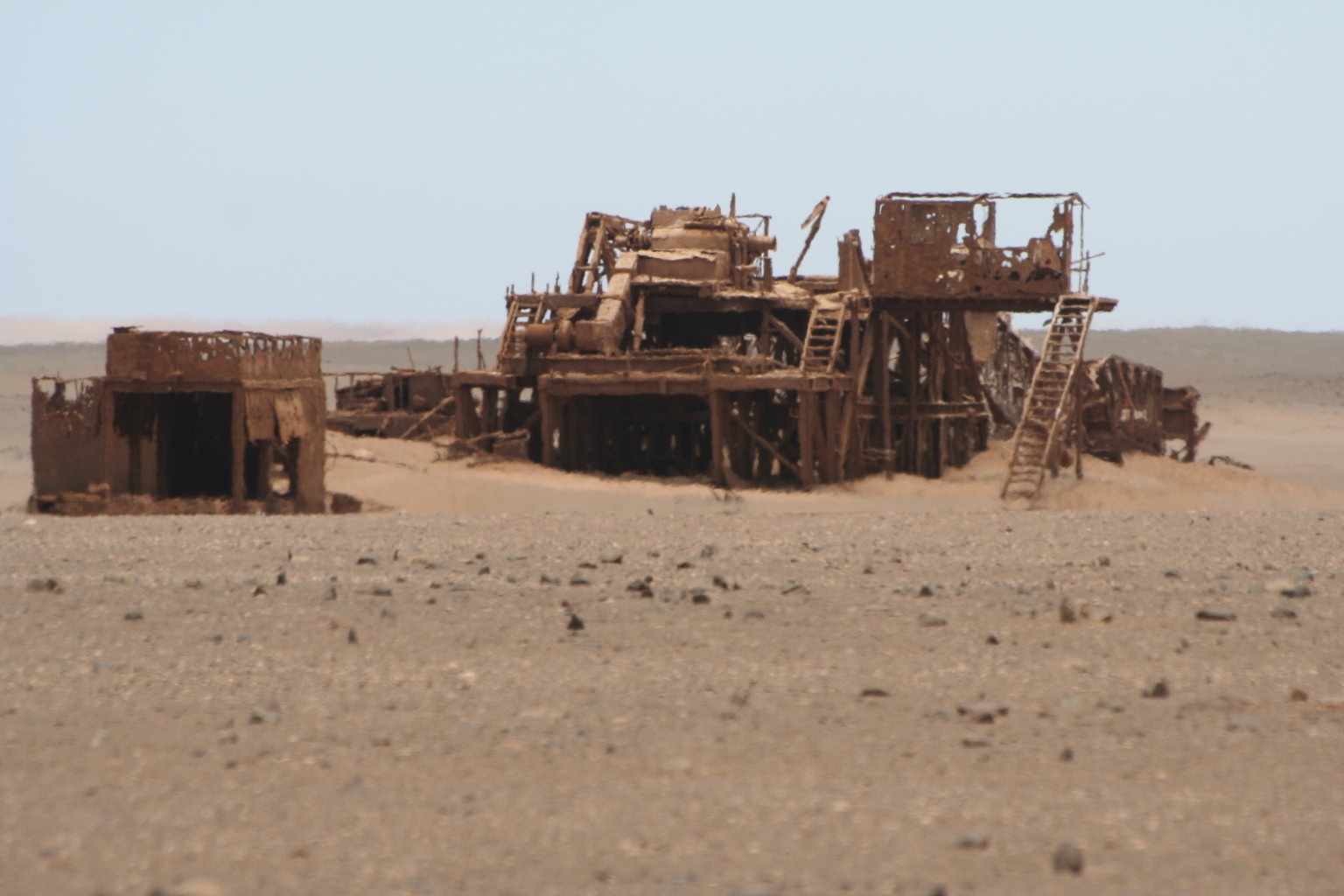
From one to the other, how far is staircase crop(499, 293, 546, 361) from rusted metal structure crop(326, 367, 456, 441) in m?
3.78

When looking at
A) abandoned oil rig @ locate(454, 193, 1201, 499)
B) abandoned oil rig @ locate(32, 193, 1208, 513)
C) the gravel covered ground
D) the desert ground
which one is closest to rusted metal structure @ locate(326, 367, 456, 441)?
abandoned oil rig @ locate(32, 193, 1208, 513)

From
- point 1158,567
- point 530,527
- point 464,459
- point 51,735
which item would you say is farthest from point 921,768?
point 464,459

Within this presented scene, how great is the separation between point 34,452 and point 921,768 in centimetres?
1822

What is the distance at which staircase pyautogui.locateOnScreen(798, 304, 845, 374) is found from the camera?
3040 cm

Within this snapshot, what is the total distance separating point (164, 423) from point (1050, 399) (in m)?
13.8

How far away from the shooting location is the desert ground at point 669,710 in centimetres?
647

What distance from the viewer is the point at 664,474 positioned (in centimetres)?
3303

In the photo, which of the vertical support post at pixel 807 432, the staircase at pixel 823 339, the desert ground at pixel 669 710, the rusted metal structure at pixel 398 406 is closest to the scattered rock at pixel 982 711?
the desert ground at pixel 669 710

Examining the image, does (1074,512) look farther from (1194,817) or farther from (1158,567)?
(1194,817)

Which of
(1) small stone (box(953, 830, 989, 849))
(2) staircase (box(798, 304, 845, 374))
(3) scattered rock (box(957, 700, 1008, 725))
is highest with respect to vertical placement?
(2) staircase (box(798, 304, 845, 374))

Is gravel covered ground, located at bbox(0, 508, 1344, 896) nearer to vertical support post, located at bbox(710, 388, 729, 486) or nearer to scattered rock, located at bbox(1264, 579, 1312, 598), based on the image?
scattered rock, located at bbox(1264, 579, 1312, 598)

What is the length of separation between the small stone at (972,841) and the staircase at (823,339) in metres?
23.1

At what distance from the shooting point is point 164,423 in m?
24.2

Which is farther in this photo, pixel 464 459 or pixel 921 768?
pixel 464 459
